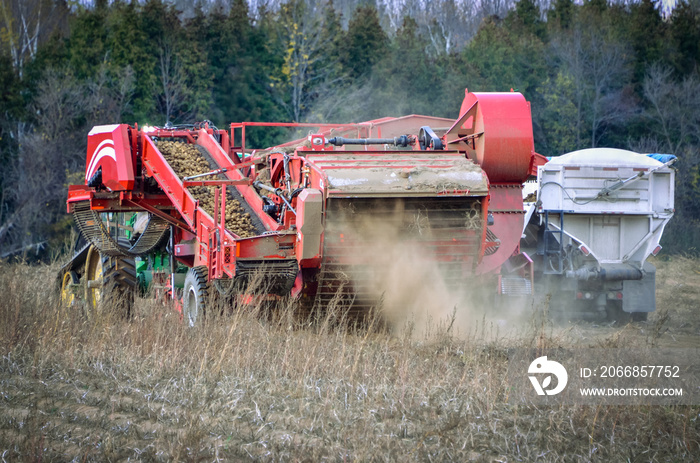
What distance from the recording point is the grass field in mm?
4688

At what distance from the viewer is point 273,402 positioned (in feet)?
18.0

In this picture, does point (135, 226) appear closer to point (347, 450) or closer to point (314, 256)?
point (314, 256)

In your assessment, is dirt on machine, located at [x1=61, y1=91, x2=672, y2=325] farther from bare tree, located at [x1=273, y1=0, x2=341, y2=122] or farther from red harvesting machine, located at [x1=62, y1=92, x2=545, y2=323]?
bare tree, located at [x1=273, y1=0, x2=341, y2=122]

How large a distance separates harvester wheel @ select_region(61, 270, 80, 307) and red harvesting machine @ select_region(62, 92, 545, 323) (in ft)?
0.10

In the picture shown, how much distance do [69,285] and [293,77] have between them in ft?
61.1

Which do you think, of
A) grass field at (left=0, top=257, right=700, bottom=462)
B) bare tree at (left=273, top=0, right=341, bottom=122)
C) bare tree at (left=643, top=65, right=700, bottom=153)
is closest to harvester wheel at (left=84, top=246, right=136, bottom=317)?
grass field at (left=0, top=257, right=700, bottom=462)

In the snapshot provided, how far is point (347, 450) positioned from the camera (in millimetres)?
4574

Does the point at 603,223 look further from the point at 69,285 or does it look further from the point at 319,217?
the point at 69,285

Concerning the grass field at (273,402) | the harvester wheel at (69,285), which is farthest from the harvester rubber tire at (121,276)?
the grass field at (273,402)

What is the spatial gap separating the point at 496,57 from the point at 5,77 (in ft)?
56.1

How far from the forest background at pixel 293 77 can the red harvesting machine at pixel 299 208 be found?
13087 millimetres

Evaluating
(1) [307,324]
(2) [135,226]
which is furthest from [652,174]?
(2) [135,226]

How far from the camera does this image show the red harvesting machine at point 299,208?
7.14 m

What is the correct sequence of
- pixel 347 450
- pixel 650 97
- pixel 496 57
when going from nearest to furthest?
1. pixel 347 450
2. pixel 650 97
3. pixel 496 57
